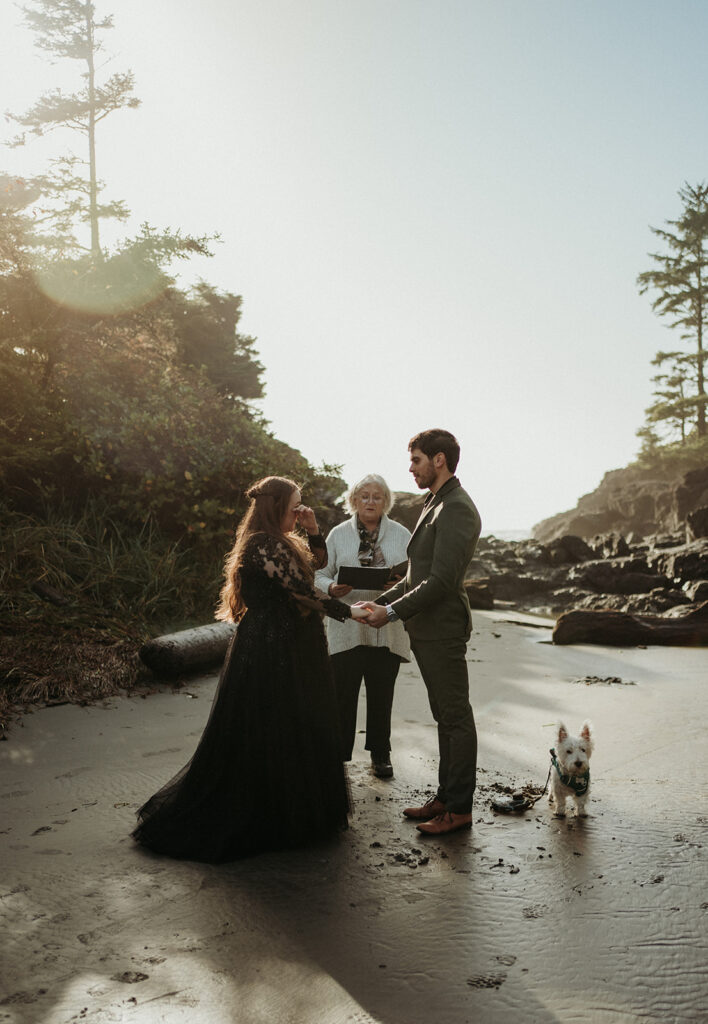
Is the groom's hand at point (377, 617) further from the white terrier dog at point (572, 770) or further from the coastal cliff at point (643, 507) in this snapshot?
the coastal cliff at point (643, 507)

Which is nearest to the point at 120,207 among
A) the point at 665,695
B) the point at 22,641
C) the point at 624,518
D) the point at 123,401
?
the point at 123,401

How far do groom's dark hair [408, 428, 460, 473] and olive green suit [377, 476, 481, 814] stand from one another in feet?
0.45

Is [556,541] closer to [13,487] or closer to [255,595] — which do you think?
[13,487]

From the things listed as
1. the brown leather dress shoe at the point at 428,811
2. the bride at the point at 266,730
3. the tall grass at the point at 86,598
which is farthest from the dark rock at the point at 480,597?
the bride at the point at 266,730

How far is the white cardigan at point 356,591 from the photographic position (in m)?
5.23

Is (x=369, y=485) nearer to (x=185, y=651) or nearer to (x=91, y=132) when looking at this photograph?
(x=185, y=651)

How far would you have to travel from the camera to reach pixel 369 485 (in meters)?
5.46

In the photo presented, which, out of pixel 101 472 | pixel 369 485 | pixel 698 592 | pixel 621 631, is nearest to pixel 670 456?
pixel 698 592

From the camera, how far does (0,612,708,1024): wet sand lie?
8.42 feet

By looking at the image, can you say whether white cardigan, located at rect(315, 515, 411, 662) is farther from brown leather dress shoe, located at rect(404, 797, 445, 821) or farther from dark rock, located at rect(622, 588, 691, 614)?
dark rock, located at rect(622, 588, 691, 614)

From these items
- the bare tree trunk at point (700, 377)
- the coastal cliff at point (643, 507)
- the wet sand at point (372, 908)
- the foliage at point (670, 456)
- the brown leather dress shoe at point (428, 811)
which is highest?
the bare tree trunk at point (700, 377)

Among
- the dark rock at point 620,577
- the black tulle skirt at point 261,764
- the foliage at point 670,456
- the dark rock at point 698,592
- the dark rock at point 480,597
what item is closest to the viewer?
the black tulle skirt at point 261,764

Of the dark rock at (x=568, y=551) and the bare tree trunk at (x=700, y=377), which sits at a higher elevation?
the bare tree trunk at (x=700, y=377)

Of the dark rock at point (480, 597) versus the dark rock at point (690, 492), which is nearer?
the dark rock at point (480, 597)
